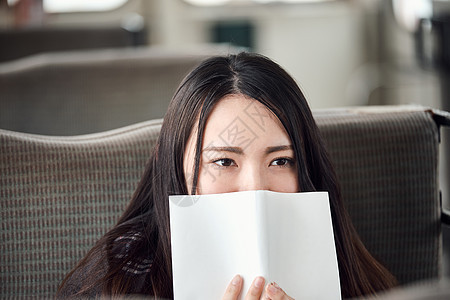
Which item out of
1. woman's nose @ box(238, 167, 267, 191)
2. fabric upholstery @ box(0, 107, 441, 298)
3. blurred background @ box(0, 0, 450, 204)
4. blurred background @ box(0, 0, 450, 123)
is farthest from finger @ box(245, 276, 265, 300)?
blurred background @ box(0, 0, 450, 123)

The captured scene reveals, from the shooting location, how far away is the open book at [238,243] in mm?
844

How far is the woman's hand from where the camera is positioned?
→ 32.1 inches

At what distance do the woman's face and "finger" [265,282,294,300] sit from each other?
140mm

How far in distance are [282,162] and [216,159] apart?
0.33 feet

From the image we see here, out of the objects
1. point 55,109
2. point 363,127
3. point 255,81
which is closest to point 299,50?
point 55,109

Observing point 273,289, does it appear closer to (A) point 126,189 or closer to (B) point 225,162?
(B) point 225,162

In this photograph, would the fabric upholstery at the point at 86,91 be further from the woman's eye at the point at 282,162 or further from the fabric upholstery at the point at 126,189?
the woman's eye at the point at 282,162

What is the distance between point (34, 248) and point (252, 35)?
3.26 m

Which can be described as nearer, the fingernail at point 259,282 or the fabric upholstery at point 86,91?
the fingernail at point 259,282

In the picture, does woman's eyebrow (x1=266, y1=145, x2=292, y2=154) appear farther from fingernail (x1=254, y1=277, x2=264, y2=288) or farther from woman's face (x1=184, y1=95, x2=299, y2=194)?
fingernail (x1=254, y1=277, x2=264, y2=288)

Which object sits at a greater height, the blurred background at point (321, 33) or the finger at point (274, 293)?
the blurred background at point (321, 33)

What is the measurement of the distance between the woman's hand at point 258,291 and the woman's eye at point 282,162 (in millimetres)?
179

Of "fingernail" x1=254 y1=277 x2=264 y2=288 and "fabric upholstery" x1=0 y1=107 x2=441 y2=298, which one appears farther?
"fabric upholstery" x1=0 y1=107 x2=441 y2=298

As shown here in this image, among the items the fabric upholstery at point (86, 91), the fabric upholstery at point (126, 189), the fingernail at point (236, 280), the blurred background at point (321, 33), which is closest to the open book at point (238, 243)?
the fingernail at point (236, 280)
